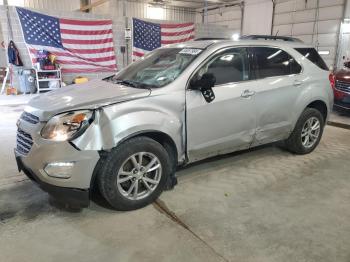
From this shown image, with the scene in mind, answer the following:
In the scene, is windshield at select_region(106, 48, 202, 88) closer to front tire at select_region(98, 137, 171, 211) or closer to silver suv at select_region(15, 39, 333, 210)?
silver suv at select_region(15, 39, 333, 210)

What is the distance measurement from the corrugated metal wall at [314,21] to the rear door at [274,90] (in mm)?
10770

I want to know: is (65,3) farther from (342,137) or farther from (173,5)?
(342,137)

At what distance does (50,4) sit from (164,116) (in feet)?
54.9

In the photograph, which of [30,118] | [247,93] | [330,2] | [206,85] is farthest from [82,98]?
[330,2]

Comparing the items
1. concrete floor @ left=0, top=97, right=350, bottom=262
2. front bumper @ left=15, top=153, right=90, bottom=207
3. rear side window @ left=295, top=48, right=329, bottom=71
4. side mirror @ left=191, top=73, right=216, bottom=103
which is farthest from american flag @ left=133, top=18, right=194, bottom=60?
front bumper @ left=15, top=153, right=90, bottom=207

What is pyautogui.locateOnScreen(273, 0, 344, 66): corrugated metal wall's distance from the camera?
12.8m

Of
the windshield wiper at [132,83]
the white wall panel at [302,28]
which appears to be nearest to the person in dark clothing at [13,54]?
the windshield wiper at [132,83]

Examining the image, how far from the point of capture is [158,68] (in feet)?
10.8

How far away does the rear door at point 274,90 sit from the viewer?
11.4 feet

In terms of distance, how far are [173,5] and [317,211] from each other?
1794cm

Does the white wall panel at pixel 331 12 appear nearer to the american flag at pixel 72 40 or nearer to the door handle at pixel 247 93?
the american flag at pixel 72 40

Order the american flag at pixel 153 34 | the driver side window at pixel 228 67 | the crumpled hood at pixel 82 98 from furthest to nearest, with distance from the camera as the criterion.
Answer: the american flag at pixel 153 34
the driver side window at pixel 228 67
the crumpled hood at pixel 82 98

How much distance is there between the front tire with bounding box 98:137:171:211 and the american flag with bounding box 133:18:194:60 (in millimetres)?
9479

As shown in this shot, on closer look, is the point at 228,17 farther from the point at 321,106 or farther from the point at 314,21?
the point at 321,106
